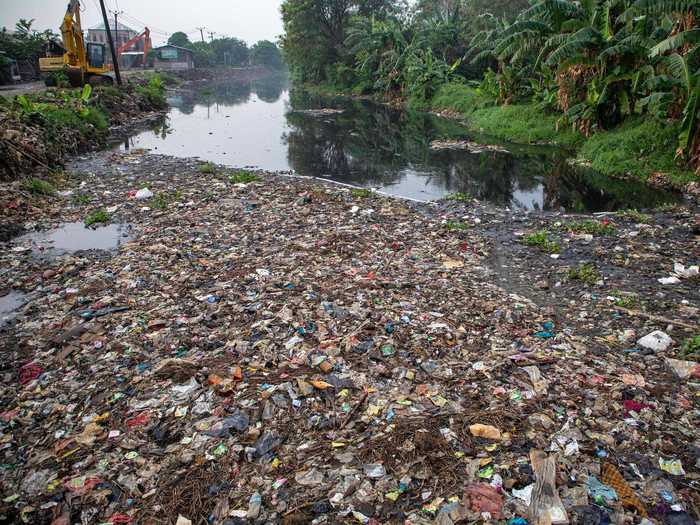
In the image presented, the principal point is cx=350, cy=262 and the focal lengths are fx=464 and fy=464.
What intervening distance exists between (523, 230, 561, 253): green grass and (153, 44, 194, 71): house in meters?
55.5

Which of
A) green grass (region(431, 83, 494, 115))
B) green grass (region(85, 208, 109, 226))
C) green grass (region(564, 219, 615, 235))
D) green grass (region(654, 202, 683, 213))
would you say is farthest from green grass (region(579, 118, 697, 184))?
green grass (region(85, 208, 109, 226))

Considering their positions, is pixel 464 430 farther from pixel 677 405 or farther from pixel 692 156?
pixel 692 156

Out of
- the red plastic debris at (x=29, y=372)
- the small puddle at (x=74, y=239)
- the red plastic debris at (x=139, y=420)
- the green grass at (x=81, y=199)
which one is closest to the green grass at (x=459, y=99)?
the green grass at (x=81, y=199)

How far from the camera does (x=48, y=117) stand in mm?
12656

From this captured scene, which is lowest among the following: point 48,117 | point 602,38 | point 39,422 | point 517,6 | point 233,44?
point 39,422

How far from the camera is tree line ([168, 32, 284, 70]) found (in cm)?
6322

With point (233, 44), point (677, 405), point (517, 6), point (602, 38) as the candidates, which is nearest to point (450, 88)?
point (517, 6)

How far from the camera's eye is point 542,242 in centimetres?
647

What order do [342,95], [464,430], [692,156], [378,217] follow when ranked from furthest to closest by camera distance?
[342,95], [692,156], [378,217], [464,430]

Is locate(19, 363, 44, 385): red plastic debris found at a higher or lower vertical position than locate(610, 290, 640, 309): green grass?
lower

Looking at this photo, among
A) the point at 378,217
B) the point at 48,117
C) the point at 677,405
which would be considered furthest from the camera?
the point at 48,117

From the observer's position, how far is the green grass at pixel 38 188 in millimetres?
8719

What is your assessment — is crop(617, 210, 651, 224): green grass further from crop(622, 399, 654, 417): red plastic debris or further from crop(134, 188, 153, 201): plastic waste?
crop(134, 188, 153, 201): plastic waste

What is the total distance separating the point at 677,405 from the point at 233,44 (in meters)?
87.5
